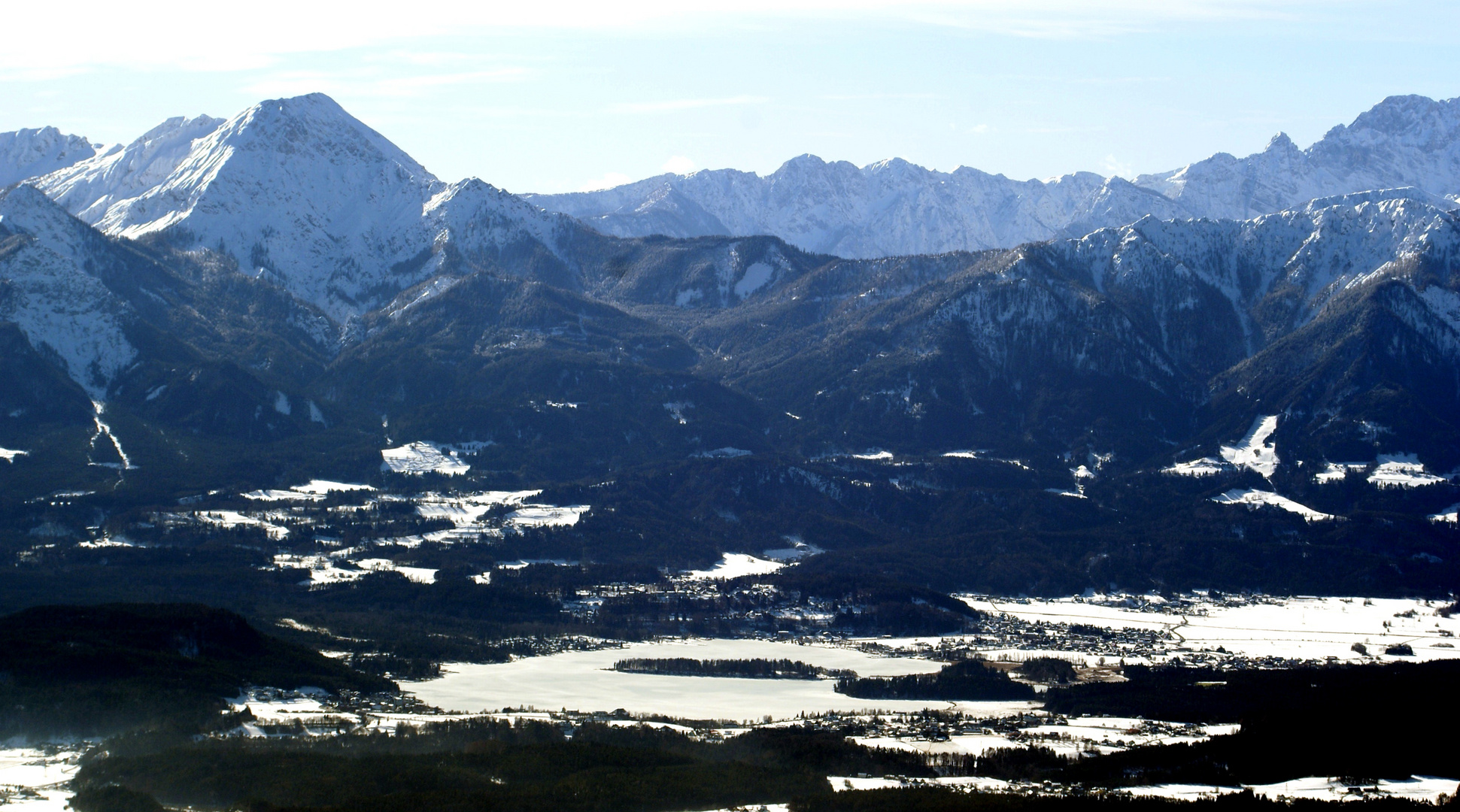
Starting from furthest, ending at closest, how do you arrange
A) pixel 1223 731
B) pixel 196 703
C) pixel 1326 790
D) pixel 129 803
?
1. pixel 1223 731
2. pixel 196 703
3. pixel 1326 790
4. pixel 129 803

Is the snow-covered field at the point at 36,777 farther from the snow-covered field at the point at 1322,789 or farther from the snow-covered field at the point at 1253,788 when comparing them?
the snow-covered field at the point at 1322,789

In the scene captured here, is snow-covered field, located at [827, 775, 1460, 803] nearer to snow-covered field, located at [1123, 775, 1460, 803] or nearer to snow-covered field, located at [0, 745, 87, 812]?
snow-covered field, located at [1123, 775, 1460, 803]

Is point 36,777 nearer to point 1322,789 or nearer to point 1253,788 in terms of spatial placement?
point 1253,788

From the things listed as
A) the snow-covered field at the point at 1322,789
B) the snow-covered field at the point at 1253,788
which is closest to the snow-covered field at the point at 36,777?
the snow-covered field at the point at 1253,788

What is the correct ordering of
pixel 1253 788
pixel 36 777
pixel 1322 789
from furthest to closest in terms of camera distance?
pixel 1253 788, pixel 1322 789, pixel 36 777

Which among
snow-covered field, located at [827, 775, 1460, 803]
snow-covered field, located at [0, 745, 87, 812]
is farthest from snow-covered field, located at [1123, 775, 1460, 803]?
snow-covered field, located at [0, 745, 87, 812]

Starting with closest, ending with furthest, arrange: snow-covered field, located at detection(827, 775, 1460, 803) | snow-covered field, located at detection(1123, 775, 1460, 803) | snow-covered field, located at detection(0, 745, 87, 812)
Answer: snow-covered field, located at detection(0, 745, 87, 812)
snow-covered field, located at detection(827, 775, 1460, 803)
snow-covered field, located at detection(1123, 775, 1460, 803)

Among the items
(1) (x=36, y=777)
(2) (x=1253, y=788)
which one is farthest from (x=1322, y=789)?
(1) (x=36, y=777)

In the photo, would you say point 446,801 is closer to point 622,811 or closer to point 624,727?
point 622,811

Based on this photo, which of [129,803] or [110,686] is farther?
[110,686]

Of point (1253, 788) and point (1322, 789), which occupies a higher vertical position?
point (1253, 788)

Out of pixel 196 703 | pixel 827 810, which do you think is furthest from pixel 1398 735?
pixel 196 703
